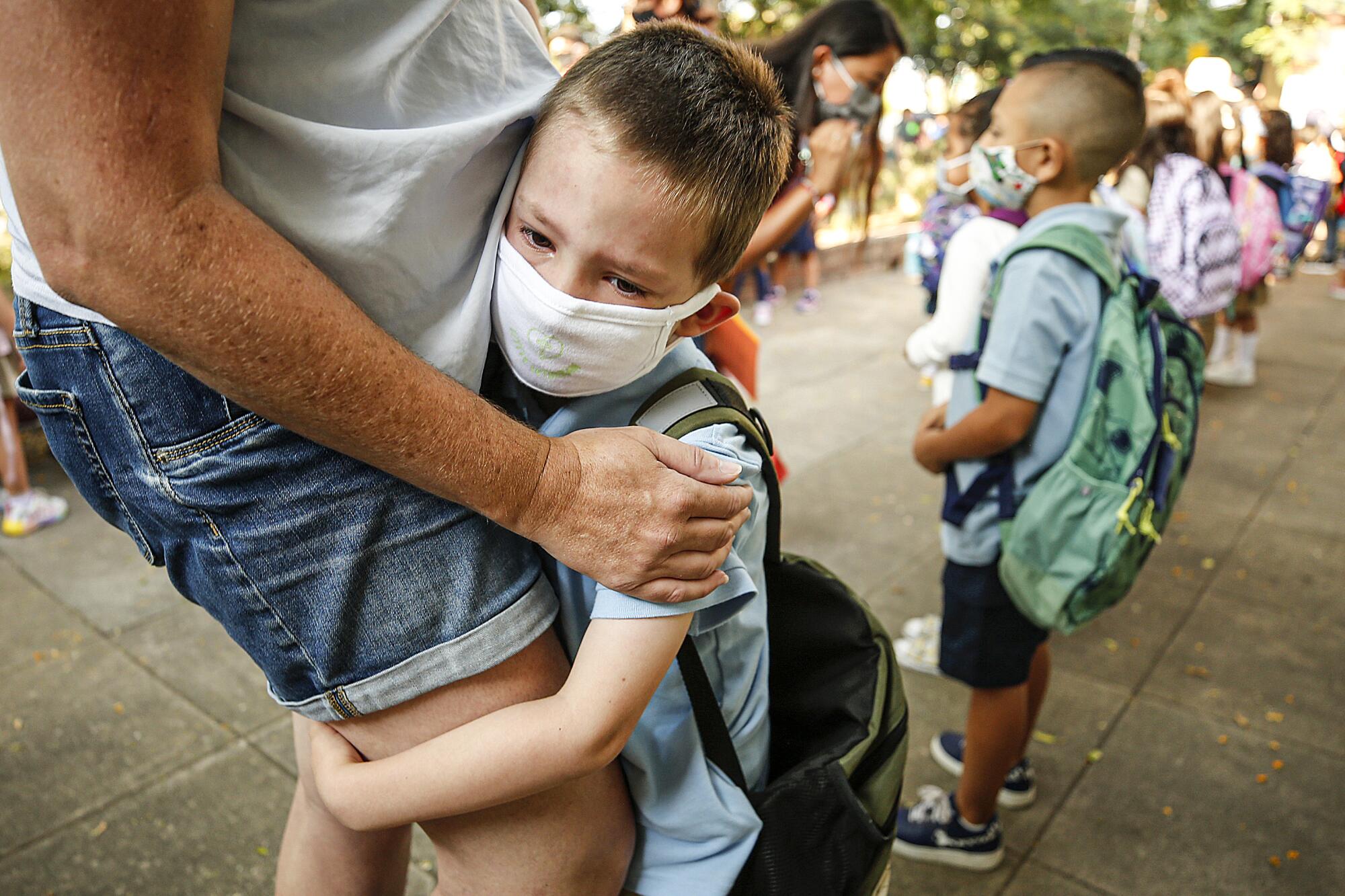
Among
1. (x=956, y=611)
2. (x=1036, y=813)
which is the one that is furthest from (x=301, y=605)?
(x=1036, y=813)

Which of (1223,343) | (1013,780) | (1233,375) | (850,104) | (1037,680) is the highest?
(850,104)

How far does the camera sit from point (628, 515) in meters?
1.01

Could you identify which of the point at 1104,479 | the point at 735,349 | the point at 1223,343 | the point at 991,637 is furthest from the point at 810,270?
the point at 1104,479

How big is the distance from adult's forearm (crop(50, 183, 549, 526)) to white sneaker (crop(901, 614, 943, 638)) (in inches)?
111

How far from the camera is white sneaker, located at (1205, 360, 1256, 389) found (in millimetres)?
6977

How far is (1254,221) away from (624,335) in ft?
21.1

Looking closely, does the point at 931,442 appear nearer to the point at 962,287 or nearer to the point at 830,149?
the point at 962,287

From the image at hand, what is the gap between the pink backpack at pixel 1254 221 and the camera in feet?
19.4

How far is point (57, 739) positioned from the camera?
290 cm

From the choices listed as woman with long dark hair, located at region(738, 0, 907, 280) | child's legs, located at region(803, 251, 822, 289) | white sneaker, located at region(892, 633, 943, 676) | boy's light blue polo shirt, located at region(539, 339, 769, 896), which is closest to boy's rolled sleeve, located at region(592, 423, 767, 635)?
boy's light blue polo shirt, located at region(539, 339, 769, 896)

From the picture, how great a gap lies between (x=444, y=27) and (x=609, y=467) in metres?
0.51

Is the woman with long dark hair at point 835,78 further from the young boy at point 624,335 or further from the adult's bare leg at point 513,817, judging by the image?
the adult's bare leg at point 513,817

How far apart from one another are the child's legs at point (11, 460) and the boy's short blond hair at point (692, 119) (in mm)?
4397

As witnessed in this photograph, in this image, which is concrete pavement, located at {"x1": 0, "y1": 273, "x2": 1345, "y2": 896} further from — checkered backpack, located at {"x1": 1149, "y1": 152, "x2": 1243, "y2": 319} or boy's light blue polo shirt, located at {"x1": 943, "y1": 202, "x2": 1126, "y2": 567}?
boy's light blue polo shirt, located at {"x1": 943, "y1": 202, "x2": 1126, "y2": 567}
